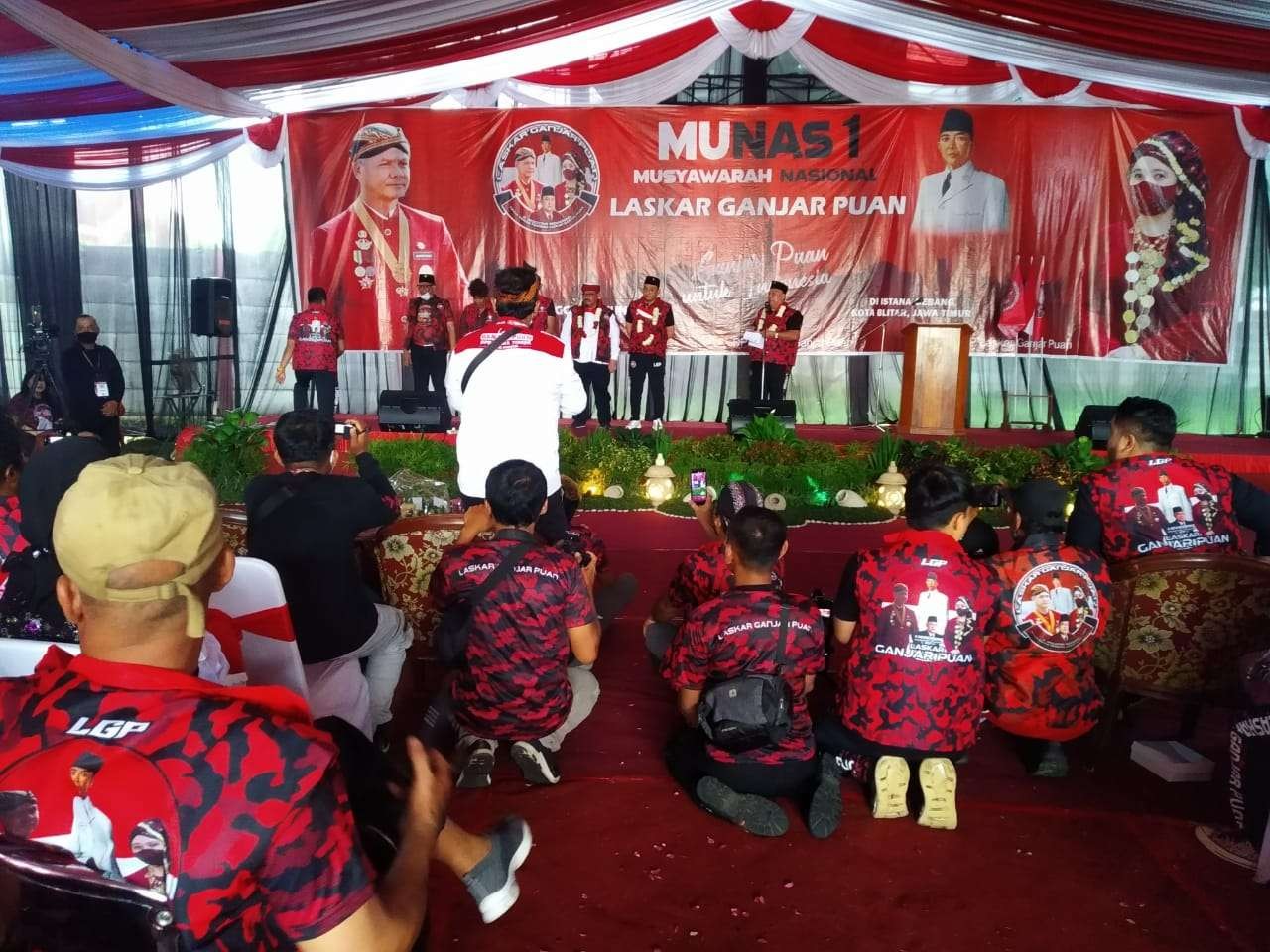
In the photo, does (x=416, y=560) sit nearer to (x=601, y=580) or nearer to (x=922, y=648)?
(x=601, y=580)

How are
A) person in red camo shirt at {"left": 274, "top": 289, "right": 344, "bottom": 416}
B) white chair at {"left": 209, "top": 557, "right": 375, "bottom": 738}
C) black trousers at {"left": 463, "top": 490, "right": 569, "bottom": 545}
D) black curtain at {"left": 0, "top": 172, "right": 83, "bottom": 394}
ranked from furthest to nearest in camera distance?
black curtain at {"left": 0, "top": 172, "right": 83, "bottom": 394}
person in red camo shirt at {"left": 274, "top": 289, "right": 344, "bottom": 416}
black trousers at {"left": 463, "top": 490, "right": 569, "bottom": 545}
white chair at {"left": 209, "top": 557, "right": 375, "bottom": 738}

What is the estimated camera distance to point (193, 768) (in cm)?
93

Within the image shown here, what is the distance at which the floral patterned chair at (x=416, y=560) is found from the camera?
281 cm

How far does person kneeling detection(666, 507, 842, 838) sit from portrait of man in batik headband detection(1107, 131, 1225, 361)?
7.59 metres

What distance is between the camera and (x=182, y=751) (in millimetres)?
935

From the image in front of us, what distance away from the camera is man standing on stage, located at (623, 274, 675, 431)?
26.7ft

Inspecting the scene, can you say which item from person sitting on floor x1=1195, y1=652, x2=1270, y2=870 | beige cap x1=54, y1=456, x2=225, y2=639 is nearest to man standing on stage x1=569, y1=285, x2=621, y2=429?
person sitting on floor x1=1195, y1=652, x2=1270, y2=870

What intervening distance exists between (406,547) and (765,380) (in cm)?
609

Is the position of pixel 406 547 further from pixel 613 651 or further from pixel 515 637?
pixel 613 651

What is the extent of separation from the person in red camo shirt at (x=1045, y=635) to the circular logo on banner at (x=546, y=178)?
6.91 metres

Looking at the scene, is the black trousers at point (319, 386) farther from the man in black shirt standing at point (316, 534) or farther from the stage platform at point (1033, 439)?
the man in black shirt standing at point (316, 534)

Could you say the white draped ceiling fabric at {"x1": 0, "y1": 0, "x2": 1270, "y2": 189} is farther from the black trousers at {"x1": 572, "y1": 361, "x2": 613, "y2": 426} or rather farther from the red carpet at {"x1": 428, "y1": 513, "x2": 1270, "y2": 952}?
the red carpet at {"x1": 428, "y1": 513, "x2": 1270, "y2": 952}

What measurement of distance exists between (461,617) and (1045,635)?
1592 mm

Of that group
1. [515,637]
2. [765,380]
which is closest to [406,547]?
[515,637]
